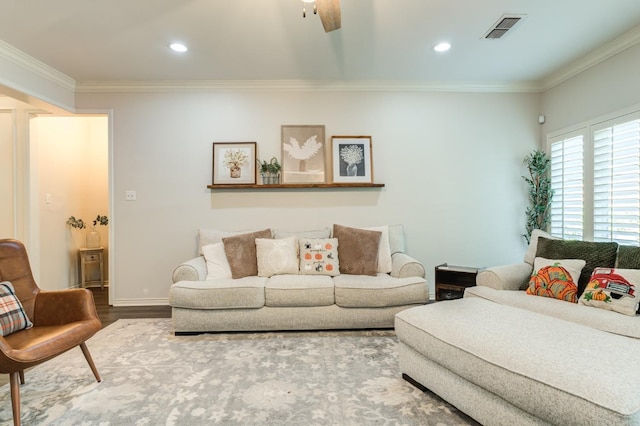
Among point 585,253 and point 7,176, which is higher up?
point 7,176

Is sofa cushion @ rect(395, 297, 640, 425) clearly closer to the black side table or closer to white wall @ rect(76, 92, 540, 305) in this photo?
the black side table

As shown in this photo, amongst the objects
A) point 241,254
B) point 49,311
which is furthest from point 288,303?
point 49,311

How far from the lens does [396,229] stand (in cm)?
366

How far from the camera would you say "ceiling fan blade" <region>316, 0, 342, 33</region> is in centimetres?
188

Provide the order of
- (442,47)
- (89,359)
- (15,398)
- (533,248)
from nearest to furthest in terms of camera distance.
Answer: (15,398)
(89,359)
(533,248)
(442,47)

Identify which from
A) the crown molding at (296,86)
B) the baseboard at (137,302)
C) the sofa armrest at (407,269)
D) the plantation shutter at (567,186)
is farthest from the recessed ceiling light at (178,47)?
the plantation shutter at (567,186)

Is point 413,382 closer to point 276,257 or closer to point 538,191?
point 276,257

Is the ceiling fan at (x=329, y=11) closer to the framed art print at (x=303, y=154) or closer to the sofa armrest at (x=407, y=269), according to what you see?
the framed art print at (x=303, y=154)

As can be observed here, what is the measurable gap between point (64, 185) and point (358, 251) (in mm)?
4313

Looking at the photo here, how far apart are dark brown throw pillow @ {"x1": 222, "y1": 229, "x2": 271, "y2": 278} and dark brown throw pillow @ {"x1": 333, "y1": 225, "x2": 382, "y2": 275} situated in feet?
3.05

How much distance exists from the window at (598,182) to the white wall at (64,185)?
633cm

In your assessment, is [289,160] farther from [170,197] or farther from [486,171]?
[486,171]

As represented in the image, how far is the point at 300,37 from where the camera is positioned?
2.82 meters

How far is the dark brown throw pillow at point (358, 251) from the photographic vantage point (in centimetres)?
322
